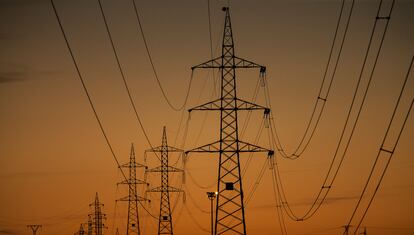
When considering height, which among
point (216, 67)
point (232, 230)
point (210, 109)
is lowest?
point (232, 230)

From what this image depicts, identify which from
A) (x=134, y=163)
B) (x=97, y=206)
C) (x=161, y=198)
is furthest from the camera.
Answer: (x=97, y=206)

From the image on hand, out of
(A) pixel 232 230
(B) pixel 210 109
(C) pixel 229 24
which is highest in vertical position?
(C) pixel 229 24

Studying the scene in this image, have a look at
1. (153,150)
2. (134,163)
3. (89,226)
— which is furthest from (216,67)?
(89,226)

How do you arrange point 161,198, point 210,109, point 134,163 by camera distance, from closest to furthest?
point 210,109 → point 161,198 → point 134,163

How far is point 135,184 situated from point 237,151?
31.8m

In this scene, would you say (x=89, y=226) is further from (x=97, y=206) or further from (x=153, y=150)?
(x=153, y=150)

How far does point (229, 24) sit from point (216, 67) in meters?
3.09

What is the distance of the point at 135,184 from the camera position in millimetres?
76312

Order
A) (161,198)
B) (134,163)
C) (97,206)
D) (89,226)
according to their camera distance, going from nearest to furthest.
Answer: (161,198), (134,163), (97,206), (89,226)

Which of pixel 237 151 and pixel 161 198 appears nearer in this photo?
pixel 237 151

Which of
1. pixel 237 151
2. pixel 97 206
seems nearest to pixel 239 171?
pixel 237 151

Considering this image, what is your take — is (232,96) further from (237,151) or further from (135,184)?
(135,184)

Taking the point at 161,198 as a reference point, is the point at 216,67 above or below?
above

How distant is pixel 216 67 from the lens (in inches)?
1870
